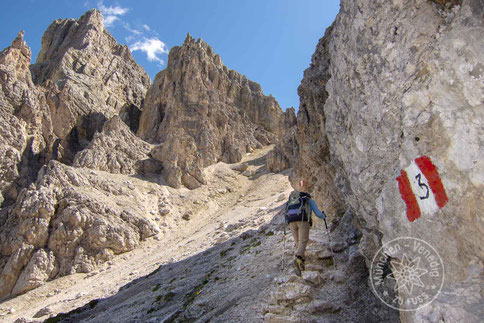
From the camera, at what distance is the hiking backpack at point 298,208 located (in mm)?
9539

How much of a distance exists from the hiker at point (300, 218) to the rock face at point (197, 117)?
41149 mm

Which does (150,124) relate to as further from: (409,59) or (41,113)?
(409,59)

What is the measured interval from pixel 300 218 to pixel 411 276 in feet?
12.1

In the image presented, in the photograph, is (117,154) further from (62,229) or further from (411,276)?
(411,276)

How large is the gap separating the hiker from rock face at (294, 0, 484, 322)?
4.35 ft

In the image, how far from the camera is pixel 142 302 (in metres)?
15.6

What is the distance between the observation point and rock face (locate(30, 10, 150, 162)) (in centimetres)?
5800

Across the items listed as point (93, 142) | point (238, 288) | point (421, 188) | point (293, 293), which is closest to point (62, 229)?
point (93, 142)

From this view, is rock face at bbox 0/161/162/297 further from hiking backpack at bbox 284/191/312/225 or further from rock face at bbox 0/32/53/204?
hiking backpack at bbox 284/191/312/225

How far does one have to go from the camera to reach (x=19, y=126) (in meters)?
49.8

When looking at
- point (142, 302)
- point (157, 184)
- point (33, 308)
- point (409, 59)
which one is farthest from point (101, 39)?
point (409, 59)

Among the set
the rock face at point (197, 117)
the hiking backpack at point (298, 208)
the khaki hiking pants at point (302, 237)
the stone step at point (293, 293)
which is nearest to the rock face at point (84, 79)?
the rock face at point (197, 117)

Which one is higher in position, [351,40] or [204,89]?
[204,89]

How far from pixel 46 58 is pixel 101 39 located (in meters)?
16.0
